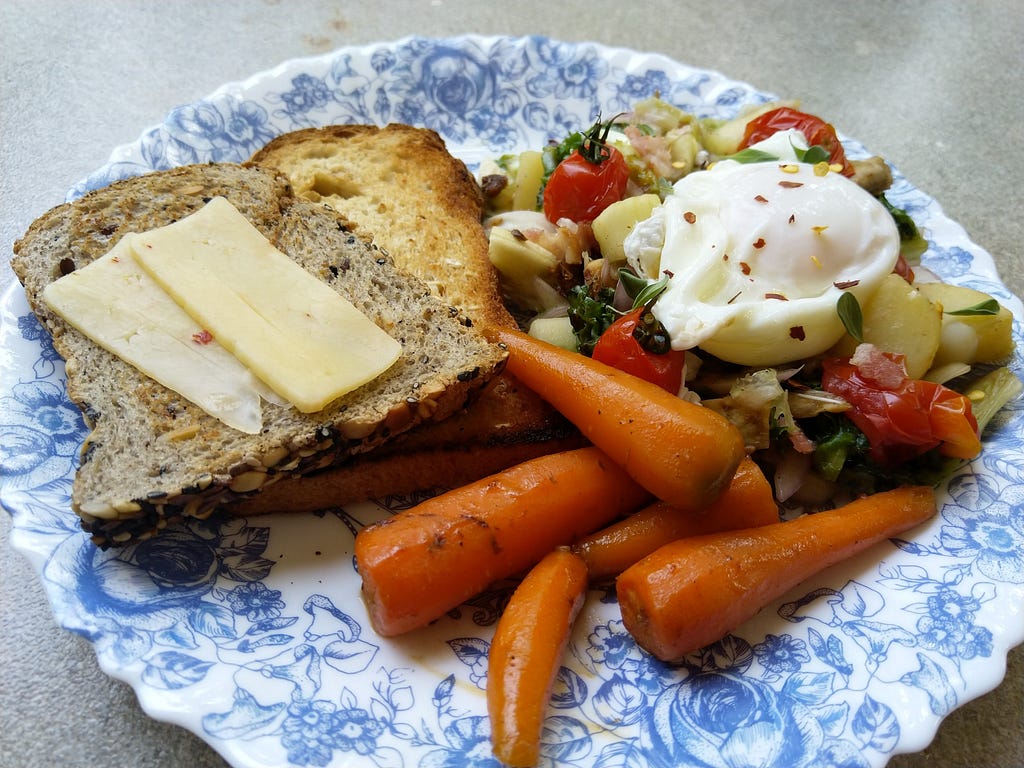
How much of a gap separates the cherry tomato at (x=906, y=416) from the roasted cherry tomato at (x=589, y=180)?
1.22 meters

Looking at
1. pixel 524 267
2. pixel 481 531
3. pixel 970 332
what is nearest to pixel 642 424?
pixel 481 531

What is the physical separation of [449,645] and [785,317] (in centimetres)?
163

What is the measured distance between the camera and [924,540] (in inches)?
103

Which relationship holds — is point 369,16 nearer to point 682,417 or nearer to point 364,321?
point 364,321

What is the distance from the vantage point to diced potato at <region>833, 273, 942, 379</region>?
276cm

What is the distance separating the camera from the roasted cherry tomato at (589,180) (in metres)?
3.23

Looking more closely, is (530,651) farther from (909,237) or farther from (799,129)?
(799,129)

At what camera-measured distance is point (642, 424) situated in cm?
247

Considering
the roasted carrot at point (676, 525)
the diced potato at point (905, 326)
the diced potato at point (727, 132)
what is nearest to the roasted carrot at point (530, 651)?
the roasted carrot at point (676, 525)

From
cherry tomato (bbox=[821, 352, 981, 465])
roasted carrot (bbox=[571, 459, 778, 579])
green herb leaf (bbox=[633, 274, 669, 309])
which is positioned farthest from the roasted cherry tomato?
roasted carrot (bbox=[571, 459, 778, 579])

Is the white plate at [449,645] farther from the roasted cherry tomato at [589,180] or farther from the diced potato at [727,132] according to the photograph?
the diced potato at [727,132]

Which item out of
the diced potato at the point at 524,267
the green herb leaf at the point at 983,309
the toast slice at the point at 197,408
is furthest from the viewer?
the diced potato at the point at 524,267

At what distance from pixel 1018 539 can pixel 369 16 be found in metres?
5.39

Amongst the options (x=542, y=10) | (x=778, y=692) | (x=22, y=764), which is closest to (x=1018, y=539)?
(x=778, y=692)
